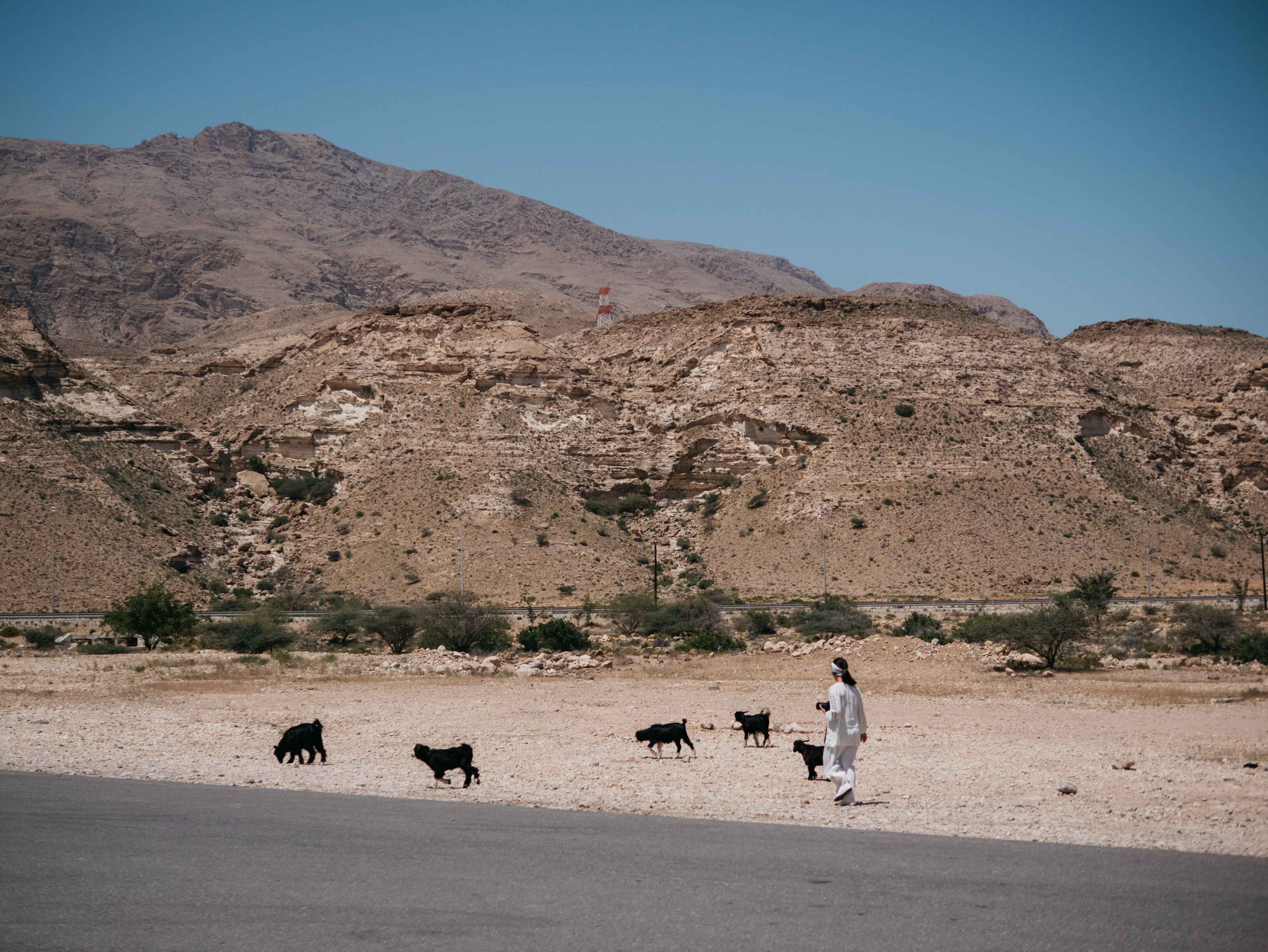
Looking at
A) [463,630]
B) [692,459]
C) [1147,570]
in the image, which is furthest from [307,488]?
[1147,570]

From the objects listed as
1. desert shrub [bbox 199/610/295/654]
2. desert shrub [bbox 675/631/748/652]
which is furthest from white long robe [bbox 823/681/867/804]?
desert shrub [bbox 199/610/295/654]

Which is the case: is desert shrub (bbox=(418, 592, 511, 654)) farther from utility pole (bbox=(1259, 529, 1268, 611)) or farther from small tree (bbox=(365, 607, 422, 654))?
utility pole (bbox=(1259, 529, 1268, 611))

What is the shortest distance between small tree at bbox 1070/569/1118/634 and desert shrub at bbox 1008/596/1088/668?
9019 mm

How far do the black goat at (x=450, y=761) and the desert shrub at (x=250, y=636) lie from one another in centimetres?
2301

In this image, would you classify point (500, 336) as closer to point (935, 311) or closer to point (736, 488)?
point (736, 488)

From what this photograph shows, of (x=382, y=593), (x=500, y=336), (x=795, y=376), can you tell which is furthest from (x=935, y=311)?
(x=382, y=593)

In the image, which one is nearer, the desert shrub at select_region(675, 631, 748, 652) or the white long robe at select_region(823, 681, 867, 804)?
the white long robe at select_region(823, 681, 867, 804)

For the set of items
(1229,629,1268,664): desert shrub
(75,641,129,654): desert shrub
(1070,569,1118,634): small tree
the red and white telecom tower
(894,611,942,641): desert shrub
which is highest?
the red and white telecom tower

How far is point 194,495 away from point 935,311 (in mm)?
53126

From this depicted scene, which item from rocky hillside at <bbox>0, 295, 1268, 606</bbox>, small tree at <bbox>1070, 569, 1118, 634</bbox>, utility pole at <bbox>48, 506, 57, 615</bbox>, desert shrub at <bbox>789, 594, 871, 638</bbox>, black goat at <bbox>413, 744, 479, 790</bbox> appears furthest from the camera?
rocky hillside at <bbox>0, 295, 1268, 606</bbox>

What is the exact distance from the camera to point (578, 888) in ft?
25.0

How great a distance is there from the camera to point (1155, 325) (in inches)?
3570

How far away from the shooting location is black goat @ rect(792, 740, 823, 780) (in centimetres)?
1323

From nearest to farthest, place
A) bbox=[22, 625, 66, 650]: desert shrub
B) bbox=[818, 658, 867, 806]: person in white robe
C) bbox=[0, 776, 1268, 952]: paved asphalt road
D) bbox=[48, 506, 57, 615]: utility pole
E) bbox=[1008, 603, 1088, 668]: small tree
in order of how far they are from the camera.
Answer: bbox=[0, 776, 1268, 952]: paved asphalt road < bbox=[818, 658, 867, 806]: person in white robe < bbox=[1008, 603, 1088, 668]: small tree < bbox=[22, 625, 66, 650]: desert shrub < bbox=[48, 506, 57, 615]: utility pole
